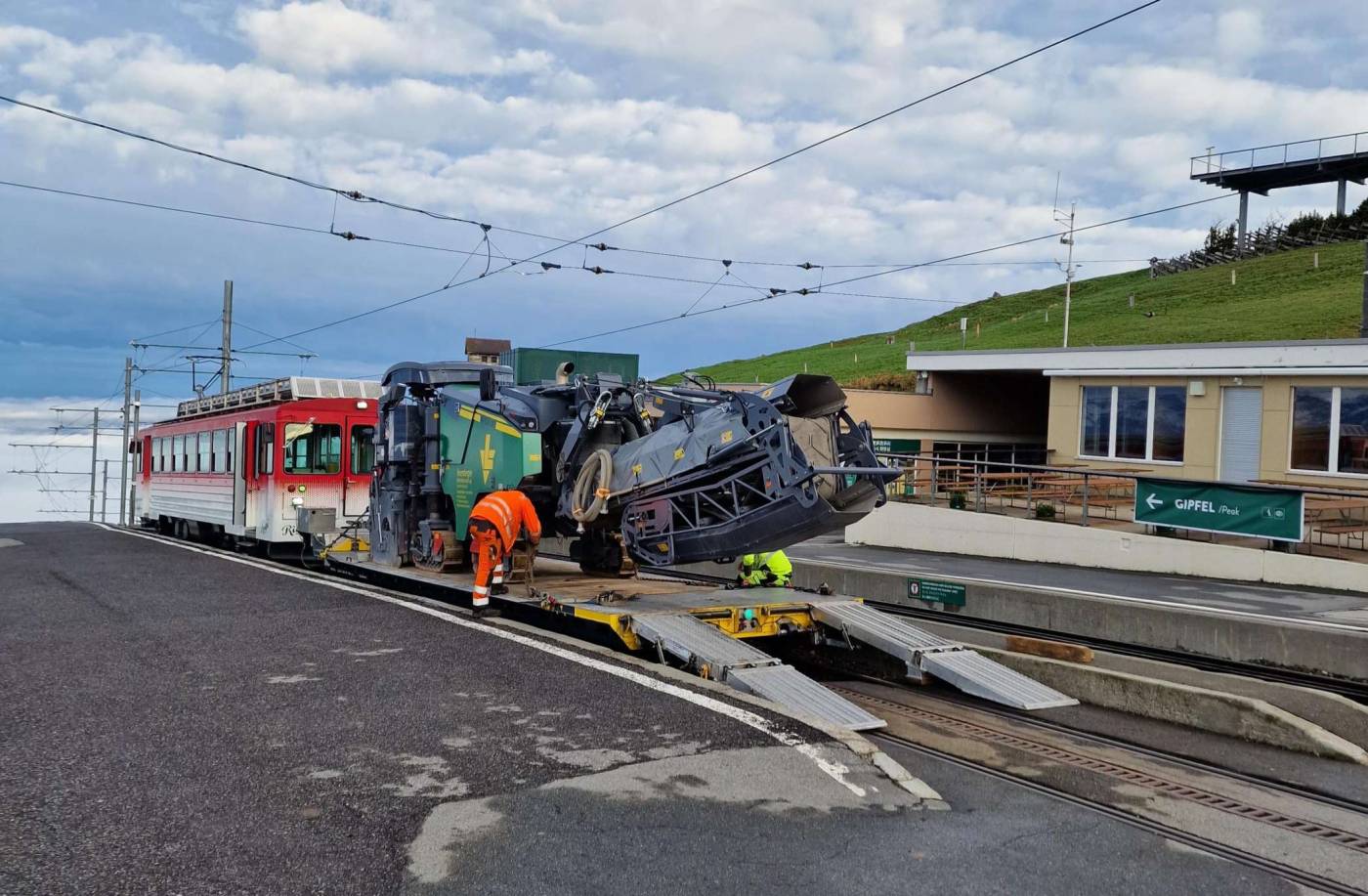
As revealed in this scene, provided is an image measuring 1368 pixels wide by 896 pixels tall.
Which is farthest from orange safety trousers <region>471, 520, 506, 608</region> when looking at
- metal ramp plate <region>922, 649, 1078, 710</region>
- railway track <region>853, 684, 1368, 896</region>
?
metal ramp plate <region>922, 649, 1078, 710</region>

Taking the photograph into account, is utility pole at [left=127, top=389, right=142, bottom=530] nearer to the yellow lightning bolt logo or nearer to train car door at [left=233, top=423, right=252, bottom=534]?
train car door at [left=233, top=423, right=252, bottom=534]

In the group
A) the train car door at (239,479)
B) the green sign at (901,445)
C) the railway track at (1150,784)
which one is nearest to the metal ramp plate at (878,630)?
the railway track at (1150,784)

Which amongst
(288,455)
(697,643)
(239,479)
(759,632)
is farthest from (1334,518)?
(239,479)

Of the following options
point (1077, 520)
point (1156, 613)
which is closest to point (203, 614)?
point (1156, 613)

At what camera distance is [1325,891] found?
520cm

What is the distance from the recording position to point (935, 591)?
552 inches

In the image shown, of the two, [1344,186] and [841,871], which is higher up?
[1344,186]

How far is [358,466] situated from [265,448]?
1.77m

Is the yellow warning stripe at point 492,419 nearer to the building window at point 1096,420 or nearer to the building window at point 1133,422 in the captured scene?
the building window at point 1133,422

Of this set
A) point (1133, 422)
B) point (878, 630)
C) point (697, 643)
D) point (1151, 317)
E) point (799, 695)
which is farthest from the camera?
point (1151, 317)

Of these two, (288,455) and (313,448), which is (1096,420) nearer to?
(313,448)

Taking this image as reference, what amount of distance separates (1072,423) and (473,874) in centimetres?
2176

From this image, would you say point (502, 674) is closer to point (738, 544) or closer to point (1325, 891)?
point (738, 544)

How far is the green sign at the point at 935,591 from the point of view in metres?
13.8
